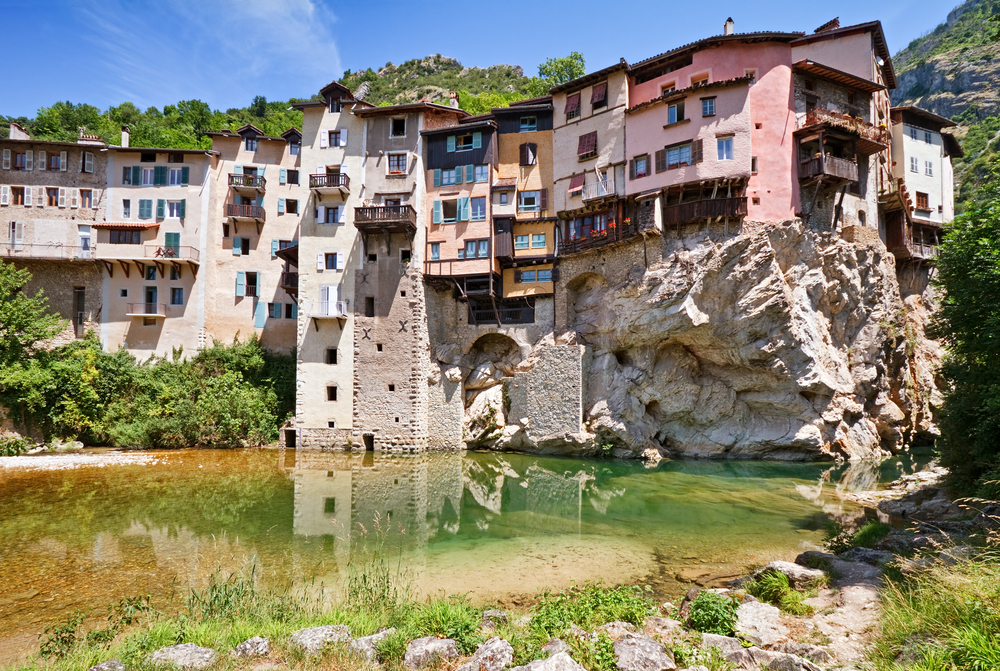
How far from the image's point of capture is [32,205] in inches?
1449

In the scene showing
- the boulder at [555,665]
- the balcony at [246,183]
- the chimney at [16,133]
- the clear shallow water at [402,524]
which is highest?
the chimney at [16,133]

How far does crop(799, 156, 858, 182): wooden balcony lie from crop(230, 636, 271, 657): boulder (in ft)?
106

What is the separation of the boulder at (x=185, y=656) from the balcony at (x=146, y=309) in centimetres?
3487

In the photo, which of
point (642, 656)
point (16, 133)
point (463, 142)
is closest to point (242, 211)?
point (463, 142)

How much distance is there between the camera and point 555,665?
645 centimetres

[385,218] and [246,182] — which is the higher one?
[246,182]

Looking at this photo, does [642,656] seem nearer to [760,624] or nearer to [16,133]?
[760,624]

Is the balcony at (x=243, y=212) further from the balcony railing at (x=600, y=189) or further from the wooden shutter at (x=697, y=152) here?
the wooden shutter at (x=697, y=152)

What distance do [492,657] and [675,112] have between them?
30.8 metres

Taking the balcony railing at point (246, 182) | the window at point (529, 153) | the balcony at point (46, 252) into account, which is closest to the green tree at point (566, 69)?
the window at point (529, 153)

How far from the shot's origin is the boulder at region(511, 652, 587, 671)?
21.0 ft

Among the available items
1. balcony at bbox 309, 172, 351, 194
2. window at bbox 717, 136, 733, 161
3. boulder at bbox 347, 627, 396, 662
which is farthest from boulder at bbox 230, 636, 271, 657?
balcony at bbox 309, 172, 351, 194

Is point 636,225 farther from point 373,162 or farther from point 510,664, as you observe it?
point 510,664

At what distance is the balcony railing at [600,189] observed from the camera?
32.2 m
